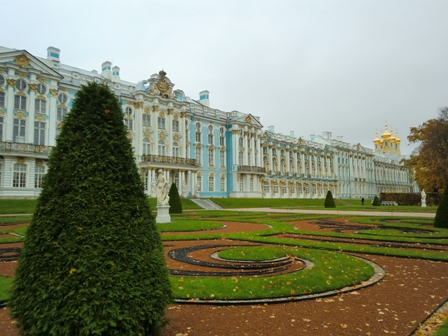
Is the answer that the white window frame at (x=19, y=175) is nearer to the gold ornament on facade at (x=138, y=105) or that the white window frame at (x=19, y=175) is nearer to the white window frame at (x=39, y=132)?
the white window frame at (x=39, y=132)

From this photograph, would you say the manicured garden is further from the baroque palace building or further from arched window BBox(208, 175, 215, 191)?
arched window BBox(208, 175, 215, 191)

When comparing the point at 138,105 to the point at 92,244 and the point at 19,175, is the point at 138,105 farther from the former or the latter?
the point at 92,244

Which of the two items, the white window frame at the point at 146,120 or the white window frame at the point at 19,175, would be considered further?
the white window frame at the point at 146,120

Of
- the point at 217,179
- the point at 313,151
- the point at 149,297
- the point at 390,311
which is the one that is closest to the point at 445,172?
the point at 217,179

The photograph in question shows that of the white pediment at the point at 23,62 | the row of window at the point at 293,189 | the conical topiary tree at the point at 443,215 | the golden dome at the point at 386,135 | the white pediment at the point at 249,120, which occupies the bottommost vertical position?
the conical topiary tree at the point at 443,215

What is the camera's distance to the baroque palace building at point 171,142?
33156mm

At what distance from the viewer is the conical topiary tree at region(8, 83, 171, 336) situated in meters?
3.28

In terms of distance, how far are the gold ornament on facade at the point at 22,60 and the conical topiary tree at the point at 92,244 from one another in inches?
1414

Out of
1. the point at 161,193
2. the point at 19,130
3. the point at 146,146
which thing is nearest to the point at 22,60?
the point at 19,130

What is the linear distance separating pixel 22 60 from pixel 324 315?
3784 cm

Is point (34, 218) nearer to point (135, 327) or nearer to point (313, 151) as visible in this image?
point (135, 327)

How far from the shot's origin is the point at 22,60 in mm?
33688

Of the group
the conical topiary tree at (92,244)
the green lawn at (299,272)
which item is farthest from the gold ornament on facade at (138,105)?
the conical topiary tree at (92,244)

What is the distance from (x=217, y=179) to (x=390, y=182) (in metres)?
71.6
